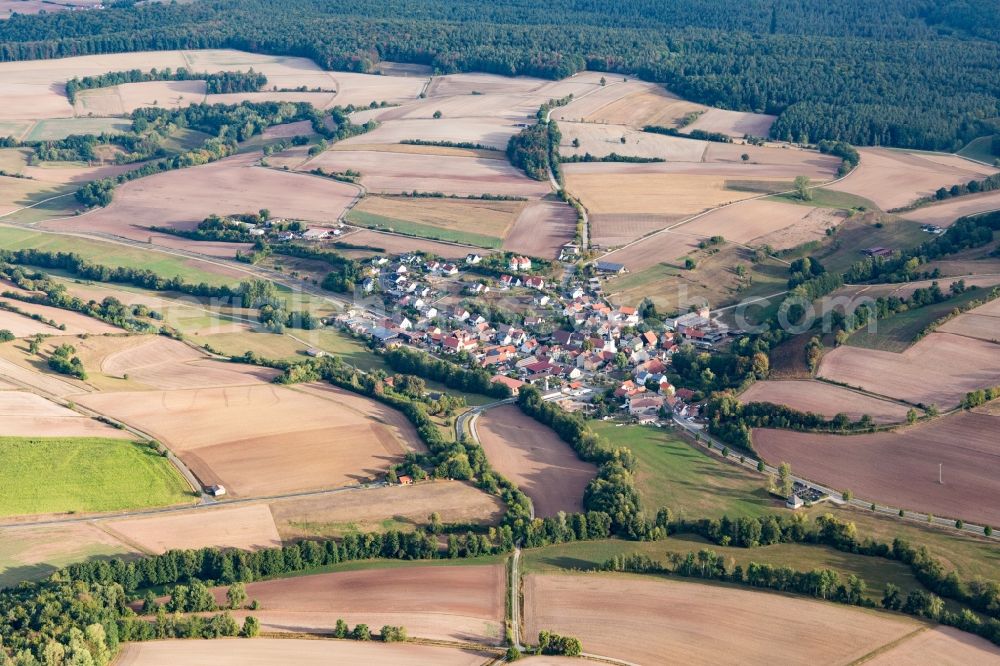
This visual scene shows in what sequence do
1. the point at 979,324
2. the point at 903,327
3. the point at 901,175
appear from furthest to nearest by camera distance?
the point at 901,175 → the point at 903,327 → the point at 979,324

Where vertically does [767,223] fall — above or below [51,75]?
below

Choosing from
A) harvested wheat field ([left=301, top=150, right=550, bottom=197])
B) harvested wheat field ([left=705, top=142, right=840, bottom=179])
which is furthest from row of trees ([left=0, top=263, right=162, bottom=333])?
harvested wheat field ([left=705, top=142, right=840, bottom=179])

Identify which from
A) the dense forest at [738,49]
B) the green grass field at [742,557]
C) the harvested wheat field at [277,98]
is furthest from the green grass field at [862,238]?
the harvested wheat field at [277,98]

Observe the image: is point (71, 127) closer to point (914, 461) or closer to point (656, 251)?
point (656, 251)

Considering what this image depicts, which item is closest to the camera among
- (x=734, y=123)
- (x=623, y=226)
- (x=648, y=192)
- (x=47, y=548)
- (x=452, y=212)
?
(x=47, y=548)

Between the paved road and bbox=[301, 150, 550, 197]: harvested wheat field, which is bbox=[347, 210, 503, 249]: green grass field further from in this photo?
the paved road

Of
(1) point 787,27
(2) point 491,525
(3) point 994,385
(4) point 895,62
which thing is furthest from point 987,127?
(2) point 491,525

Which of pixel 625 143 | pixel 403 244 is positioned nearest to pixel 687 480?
pixel 403 244

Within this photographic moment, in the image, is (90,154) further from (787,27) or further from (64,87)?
(787,27)
